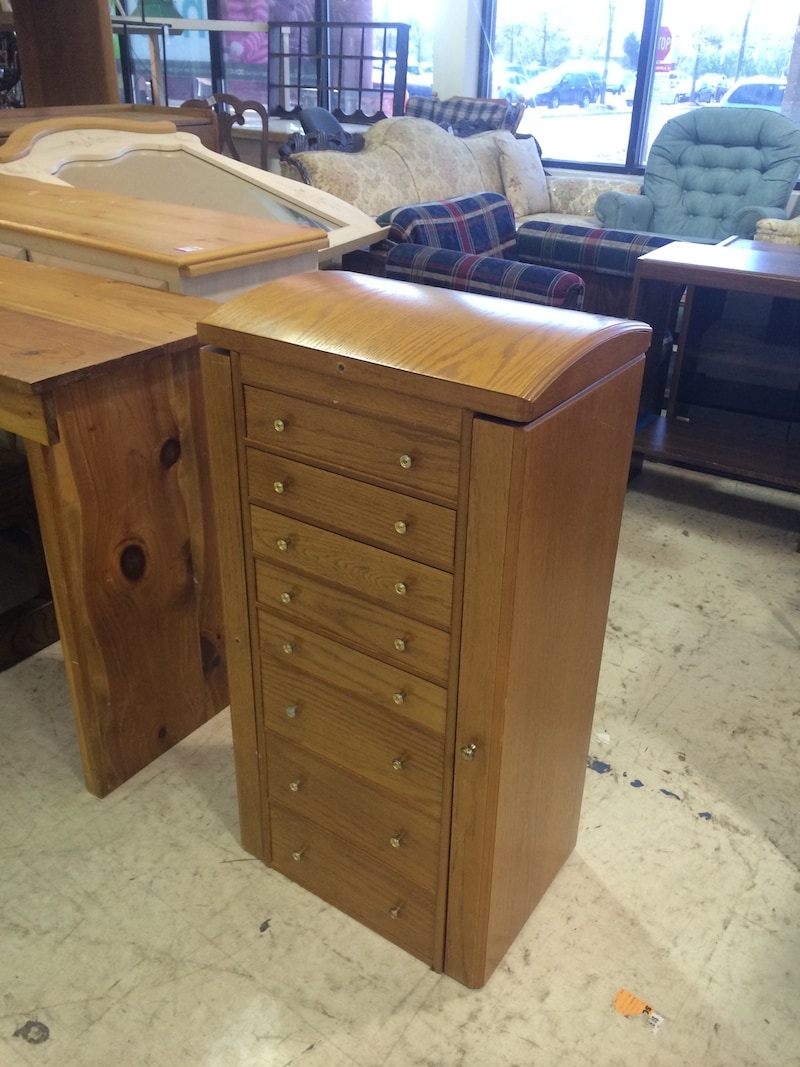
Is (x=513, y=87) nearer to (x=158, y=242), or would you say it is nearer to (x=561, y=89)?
(x=561, y=89)

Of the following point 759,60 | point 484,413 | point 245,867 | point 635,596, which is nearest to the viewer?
point 484,413

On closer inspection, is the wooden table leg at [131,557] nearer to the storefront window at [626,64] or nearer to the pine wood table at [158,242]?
the pine wood table at [158,242]

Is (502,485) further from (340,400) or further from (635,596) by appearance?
(635,596)

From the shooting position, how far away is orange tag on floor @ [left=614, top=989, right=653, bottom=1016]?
124 centimetres

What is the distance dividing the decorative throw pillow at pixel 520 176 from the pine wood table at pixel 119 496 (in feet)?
14.1

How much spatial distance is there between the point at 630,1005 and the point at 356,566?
765 millimetres

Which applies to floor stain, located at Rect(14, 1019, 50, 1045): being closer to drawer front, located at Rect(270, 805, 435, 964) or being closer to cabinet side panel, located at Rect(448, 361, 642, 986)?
drawer front, located at Rect(270, 805, 435, 964)

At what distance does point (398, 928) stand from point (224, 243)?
4.36 feet

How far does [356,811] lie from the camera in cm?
127

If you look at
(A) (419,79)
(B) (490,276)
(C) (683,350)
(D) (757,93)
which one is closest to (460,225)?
(B) (490,276)

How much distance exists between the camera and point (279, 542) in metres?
1.16

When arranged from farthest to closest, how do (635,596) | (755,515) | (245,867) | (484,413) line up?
(755,515)
(635,596)
(245,867)
(484,413)

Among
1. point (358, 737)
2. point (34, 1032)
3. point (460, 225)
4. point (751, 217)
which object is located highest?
point (460, 225)

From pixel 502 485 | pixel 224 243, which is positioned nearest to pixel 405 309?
pixel 502 485
